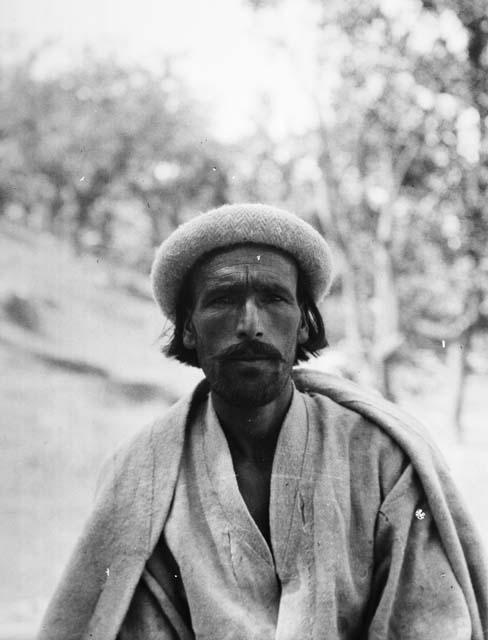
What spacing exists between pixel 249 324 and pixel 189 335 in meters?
0.39

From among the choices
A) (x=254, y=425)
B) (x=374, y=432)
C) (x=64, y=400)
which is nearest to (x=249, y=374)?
(x=254, y=425)

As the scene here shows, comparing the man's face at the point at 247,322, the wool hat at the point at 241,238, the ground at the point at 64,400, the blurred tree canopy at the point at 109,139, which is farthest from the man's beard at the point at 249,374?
the blurred tree canopy at the point at 109,139

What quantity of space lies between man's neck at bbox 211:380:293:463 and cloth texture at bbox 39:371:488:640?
0.12 m

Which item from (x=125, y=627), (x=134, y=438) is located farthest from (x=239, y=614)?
(x=134, y=438)

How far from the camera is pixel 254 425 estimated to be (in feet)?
7.50

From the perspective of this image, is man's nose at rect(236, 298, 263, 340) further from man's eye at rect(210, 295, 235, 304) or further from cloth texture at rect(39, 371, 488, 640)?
cloth texture at rect(39, 371, 488, 640)

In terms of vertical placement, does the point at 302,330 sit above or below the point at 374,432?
above

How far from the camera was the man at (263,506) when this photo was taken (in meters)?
1.99

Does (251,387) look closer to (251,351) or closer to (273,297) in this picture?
(251,351)

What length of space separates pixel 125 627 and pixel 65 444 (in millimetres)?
8319

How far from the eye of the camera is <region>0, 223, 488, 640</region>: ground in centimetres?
698

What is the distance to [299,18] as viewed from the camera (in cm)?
1050

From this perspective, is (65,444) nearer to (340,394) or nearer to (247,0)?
(247,0)

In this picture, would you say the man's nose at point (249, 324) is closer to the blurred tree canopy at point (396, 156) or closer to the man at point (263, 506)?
the man at point (263, 506)
